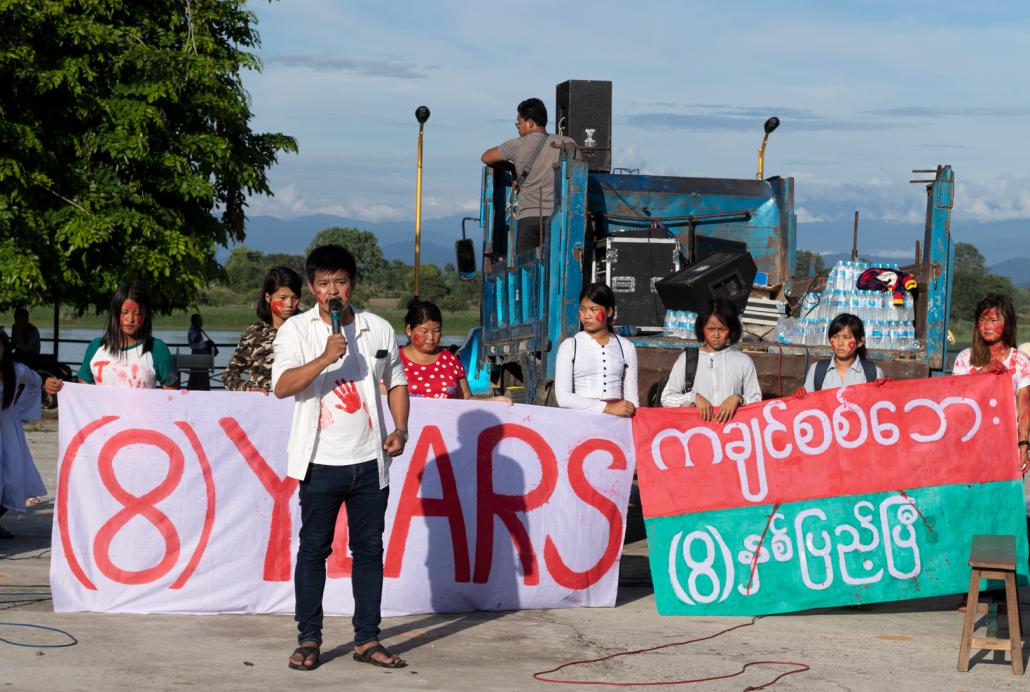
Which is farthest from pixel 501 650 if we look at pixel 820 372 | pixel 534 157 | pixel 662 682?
pixel 534 157

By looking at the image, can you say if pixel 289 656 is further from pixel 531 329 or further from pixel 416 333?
pixel 531 329

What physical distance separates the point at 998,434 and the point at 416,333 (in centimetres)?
328

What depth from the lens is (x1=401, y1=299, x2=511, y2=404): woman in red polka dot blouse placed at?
8109mm

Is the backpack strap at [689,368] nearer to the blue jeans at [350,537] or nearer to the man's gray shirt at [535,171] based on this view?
the blue jeans at [350,537]

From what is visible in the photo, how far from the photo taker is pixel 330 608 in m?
7.45

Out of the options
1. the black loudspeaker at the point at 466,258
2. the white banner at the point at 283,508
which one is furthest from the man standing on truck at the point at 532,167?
the white banner at the point at 283,508

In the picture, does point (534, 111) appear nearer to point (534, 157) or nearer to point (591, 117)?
point (534, 157)

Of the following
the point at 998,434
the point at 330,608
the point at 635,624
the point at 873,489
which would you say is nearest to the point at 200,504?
the point at 330,608

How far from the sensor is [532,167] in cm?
1162

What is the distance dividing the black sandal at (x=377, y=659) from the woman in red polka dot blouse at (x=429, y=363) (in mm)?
1948

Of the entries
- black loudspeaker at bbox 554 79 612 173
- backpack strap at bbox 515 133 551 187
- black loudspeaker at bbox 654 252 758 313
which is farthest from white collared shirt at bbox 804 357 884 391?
black loudspeaker at bbox 554 79 612 173

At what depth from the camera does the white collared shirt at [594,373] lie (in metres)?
7.89

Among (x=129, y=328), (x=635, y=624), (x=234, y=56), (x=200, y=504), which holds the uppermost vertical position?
(x=234, y=56)

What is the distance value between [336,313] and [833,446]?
10.1ft
